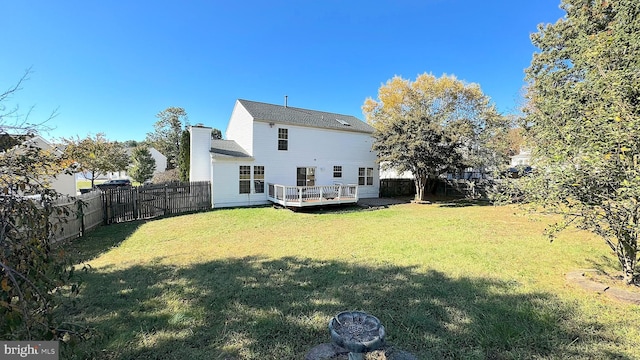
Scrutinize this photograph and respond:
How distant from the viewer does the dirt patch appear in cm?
375

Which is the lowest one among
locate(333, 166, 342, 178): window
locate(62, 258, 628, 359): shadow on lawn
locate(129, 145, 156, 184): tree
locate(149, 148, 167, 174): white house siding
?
locate(62, 258, 628, 359): shadow on lawn

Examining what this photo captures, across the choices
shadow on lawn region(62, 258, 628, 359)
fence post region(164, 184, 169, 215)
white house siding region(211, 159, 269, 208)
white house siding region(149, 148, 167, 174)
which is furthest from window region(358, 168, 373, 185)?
white house siding region(149, 148, 167, 174)

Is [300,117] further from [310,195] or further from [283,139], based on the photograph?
[310,195]

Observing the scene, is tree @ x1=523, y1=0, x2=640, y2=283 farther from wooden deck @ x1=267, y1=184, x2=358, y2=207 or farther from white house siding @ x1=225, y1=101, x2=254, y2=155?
white house siding @ x1=225, y1=101, x2=254, y2=155

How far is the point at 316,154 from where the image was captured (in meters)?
15.8

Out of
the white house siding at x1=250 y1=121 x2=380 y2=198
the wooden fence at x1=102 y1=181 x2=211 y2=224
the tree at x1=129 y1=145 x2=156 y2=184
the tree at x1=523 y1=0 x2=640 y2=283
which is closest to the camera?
the tree at x1=523 y1=0 x2=640 y2=283

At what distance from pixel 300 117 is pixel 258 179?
15.6 feet

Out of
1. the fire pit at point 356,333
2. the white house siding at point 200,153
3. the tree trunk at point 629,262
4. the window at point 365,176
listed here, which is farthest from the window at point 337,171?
the fire pit at point 356,333

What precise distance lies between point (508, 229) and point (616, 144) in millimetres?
5605

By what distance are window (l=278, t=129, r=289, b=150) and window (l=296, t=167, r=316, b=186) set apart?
1.66 metres

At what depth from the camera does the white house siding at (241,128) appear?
46.0 feet

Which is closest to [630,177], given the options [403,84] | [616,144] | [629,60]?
[616,144]

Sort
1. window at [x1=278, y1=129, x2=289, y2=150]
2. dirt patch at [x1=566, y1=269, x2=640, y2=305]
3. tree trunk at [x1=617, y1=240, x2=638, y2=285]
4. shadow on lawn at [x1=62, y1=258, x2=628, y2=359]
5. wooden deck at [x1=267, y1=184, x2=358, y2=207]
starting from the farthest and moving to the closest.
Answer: window at [x1=278, y1=129, x2=289, y2=150], wooden deck at [x1=267, y1=184, x2=358, y2=207], tree trunk at [x1=617, y1=240, x2=638, y2=285], dirt patch at [x1=566, y1=269, x2=640, y2=305], shadow on lawn at [x1=62, y1=258, x2=628, y2=359]

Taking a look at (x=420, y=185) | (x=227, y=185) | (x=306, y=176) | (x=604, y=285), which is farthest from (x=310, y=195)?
(x=604, y=285)
